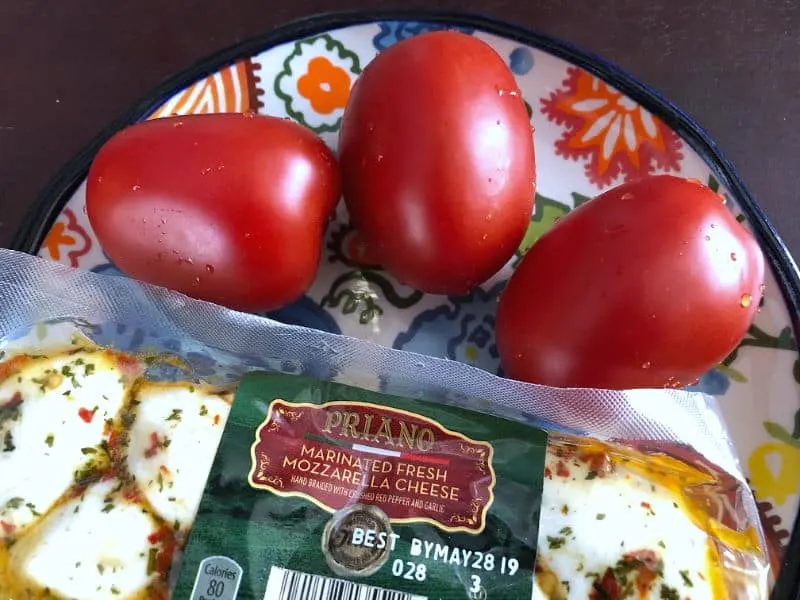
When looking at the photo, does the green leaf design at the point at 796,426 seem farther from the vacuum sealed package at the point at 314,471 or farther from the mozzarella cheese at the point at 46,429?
the mozzarella cheese at the point at 46,429

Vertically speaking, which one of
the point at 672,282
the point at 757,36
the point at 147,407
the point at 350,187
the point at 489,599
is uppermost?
the point at 757,36

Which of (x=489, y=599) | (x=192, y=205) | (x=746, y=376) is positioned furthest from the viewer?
(x=746, y=376)

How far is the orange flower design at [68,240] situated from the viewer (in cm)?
87

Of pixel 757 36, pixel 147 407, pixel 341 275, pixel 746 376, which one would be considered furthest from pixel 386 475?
pixel 757 36

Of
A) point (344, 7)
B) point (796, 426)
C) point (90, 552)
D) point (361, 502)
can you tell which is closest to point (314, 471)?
point (361, 502)

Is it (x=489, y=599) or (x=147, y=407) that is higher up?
(x=147, y=407)

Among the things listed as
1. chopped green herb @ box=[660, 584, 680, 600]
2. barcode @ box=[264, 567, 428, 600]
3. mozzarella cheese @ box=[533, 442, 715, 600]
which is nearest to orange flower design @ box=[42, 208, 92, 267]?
barcode @ box=[264, 567, 428, 600]

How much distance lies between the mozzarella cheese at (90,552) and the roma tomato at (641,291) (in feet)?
1.29

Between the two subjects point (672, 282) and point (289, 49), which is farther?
point (289, 49)

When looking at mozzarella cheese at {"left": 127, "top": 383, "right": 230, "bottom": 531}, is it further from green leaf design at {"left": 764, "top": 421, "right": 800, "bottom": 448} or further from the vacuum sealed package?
green leaf design at {"left": 764, "top": 421, "right": 800, "bottom": 448}

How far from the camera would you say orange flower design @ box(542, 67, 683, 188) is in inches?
35.8

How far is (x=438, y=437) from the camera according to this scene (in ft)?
2.17

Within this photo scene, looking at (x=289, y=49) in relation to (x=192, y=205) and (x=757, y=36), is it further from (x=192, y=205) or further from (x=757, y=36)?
(x=757, y=36)

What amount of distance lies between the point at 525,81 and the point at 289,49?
287 millimetres
